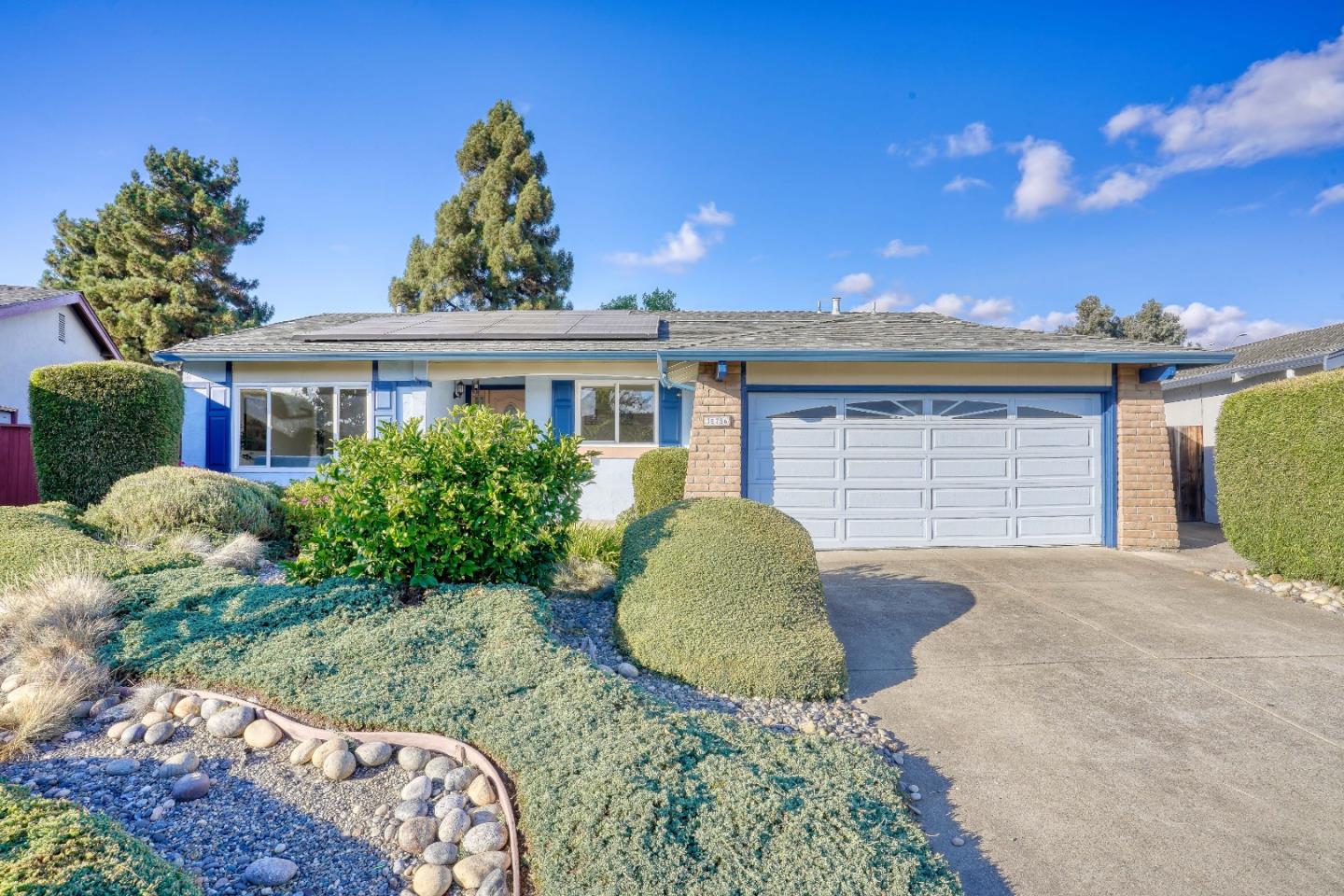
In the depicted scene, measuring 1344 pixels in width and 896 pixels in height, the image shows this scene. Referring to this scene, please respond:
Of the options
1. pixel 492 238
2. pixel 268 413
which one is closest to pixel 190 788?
pixel 268 413

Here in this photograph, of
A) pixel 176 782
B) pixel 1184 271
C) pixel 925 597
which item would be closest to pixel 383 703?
pixel 176 782

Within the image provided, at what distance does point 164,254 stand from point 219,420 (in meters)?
13.7

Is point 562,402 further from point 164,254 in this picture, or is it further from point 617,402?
point 164,254

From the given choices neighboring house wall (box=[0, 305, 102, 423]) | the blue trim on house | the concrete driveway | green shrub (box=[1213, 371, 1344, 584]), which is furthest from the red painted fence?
green shrub (box=[1213, 371, 1344, 584])

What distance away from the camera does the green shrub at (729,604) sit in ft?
12.3

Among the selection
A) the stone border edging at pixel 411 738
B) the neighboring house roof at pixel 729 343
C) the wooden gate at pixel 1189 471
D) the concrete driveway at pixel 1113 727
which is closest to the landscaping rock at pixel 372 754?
the stone border edging at pixel 411 738

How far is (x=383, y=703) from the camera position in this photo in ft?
10.2

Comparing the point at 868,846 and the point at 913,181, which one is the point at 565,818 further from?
the point at 913,181

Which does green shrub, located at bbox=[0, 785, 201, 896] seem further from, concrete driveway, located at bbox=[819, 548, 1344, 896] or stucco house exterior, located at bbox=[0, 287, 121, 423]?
stucco house exterior, located at bbox=[0, 287, 121, 423]

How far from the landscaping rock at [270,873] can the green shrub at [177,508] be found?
553 cm

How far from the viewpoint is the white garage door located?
8414 mm

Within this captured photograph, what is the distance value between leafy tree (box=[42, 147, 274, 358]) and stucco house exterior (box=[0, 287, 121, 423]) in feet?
10.9

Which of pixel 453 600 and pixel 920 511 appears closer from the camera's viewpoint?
pixel 453 600

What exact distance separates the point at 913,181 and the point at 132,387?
47.4 feet
